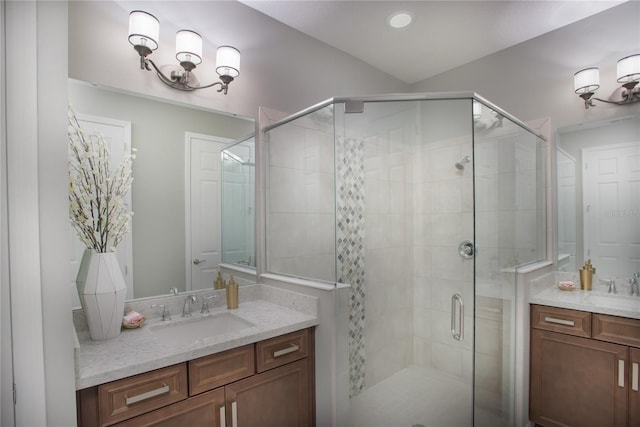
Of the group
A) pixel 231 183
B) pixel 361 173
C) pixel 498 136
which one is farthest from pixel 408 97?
pixel 231 183

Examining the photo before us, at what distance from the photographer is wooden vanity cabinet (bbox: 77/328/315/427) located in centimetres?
121

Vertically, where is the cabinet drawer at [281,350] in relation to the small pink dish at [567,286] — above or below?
below

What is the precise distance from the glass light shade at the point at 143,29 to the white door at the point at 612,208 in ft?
9.18

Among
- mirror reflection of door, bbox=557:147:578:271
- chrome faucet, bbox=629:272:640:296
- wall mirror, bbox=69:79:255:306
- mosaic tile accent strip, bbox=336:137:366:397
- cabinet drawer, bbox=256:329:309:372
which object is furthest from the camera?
mirror reflection of door, bbox=557:147:578:271

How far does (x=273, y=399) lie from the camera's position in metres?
1.66

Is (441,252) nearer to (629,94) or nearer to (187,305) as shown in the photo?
(187,305)

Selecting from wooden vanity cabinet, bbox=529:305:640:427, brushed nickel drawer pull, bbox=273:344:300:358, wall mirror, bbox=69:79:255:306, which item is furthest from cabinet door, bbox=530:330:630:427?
wall mirror, bbox=69:79:255:306

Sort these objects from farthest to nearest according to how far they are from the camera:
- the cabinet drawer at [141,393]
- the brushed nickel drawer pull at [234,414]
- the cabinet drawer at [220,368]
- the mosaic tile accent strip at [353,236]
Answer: the mosaic tile accent strip at [353,236] < the brushed nickel drawer pull at [234,414] < the cabinet drawer at [220,368] < the cabinet drawer at [141,393]

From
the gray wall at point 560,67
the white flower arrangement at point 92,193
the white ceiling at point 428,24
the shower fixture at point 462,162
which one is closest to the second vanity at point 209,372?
the white flower arrangement at point 92,193

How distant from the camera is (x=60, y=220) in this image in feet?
3.48

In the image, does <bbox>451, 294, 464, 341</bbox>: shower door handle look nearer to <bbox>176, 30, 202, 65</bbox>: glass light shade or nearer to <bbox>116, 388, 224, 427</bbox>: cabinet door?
<bbox>116, 388, 224, 427</bbox>: cabinet door

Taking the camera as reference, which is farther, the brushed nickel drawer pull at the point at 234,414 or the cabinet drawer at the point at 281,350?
the cabinet drawer at the point at 281,350

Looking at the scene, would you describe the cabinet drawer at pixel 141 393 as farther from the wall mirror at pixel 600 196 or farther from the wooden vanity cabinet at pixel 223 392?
the wall mirror at pixel 600 196

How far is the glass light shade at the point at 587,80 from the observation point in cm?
220
